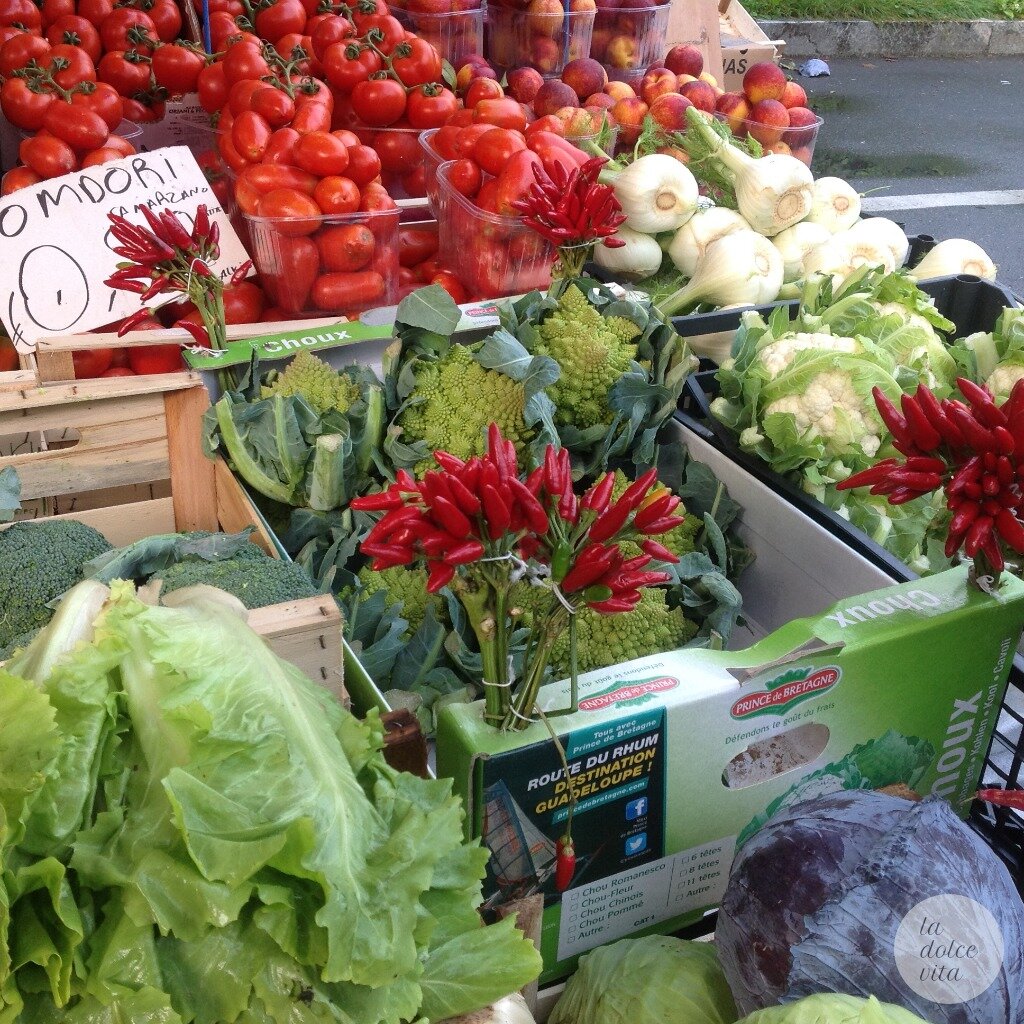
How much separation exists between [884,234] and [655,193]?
61 centimetres

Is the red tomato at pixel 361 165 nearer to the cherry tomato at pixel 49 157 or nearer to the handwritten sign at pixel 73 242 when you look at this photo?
the handwritten sign at pixel 73 242

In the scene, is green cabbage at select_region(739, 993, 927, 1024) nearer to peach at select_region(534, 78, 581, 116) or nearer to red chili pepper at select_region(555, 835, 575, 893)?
red chili pepper at select_region(555, 835, 575, 893)

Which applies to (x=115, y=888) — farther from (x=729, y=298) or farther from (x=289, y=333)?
(x=729, y=298)

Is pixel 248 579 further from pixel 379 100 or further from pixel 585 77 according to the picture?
pixel 585 77

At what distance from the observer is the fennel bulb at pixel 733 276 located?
83.7 inches

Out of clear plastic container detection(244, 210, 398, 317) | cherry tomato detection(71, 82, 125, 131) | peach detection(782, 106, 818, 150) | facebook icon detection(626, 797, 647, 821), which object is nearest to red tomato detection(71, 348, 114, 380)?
clear plastic container detection(244, 210, 398, 317)

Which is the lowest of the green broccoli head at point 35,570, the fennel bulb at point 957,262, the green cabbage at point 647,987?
the green cabbage at point 647,987

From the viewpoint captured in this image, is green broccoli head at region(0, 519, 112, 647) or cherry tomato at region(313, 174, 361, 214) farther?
cherry tomato at region(313, 174, 361, 214)

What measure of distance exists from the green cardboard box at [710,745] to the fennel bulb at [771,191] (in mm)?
1419

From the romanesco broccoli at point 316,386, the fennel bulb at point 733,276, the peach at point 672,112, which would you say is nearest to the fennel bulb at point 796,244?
the fennel bulb at point 733,276

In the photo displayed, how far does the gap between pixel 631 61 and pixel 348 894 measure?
285cm

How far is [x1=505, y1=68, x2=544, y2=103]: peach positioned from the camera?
2.77 m

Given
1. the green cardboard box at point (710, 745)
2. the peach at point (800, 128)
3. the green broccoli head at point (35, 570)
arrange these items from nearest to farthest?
the green cardboard box at point (710, 745), the green broccoli head at point (35, 570), the peach at point (800, 128)

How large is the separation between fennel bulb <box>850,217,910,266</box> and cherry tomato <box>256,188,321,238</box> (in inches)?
50.7
